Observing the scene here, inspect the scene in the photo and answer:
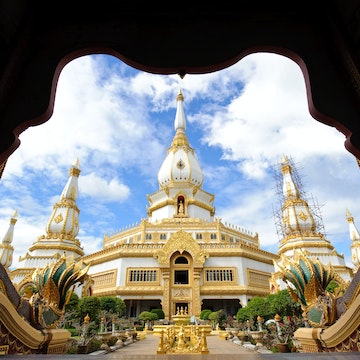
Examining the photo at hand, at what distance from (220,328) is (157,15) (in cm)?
2271

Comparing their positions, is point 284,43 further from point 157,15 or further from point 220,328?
point 220,328

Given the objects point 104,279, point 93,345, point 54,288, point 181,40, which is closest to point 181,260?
point 104,279

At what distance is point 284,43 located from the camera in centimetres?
350

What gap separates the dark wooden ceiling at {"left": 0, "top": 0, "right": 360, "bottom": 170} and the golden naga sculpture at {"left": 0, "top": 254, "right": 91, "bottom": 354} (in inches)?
119

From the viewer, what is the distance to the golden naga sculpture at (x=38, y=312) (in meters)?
4.32

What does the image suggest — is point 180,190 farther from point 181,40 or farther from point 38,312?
point 181,40

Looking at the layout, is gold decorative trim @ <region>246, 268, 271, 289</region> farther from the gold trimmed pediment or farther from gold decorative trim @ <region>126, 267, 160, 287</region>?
gold decorative trim @ <region>126, 267, 160, 287</region>

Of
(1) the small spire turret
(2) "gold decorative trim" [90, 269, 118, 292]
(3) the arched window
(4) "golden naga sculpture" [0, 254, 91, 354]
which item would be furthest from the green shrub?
(1) the small spire turret

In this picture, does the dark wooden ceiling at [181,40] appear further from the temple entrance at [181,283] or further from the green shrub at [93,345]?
the temple entrance at [181,283]

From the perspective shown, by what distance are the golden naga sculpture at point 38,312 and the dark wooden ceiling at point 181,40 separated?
3.02 meters

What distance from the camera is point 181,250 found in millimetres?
26031

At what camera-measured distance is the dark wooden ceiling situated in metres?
3.25

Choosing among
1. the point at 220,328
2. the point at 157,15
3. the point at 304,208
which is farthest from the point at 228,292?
the point at 157,15

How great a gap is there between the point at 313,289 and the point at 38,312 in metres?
5.88
